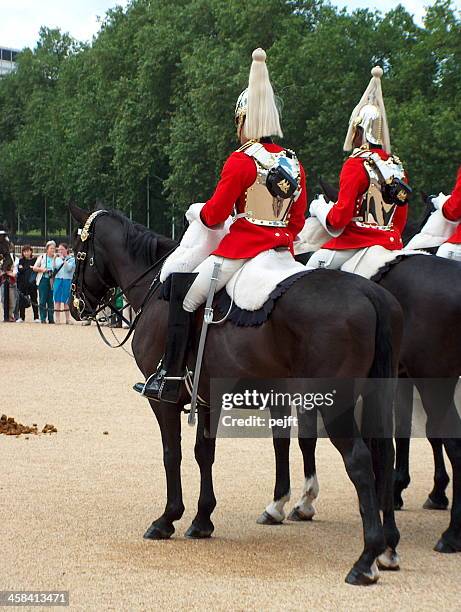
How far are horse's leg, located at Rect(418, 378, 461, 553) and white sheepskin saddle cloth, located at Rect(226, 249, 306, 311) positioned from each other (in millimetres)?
1189

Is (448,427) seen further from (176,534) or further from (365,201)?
(176,534)

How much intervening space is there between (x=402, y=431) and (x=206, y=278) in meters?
2.11

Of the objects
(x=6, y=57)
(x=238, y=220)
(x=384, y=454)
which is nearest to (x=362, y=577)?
(x=384, y=454)

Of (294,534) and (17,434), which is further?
(17,434)

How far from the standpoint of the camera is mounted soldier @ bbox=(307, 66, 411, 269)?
24.7 ft

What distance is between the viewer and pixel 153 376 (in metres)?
7.02

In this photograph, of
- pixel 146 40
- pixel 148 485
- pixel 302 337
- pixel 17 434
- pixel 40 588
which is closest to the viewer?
pixel 40 588

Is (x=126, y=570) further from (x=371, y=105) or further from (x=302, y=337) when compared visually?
(x=371, y=105)

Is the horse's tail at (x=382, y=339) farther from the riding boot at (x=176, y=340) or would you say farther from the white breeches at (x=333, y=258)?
the white breeches at (x=333, y=258)

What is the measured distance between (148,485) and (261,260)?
8.53ft

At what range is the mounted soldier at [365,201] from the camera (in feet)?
24.7

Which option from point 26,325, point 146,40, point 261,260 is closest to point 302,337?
point 261,260

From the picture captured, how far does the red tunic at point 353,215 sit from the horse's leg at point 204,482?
1.47 meters

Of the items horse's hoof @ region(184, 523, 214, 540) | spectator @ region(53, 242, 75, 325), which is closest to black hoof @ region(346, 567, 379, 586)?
horse's hoof @ region(184, 523, 214, 540)
